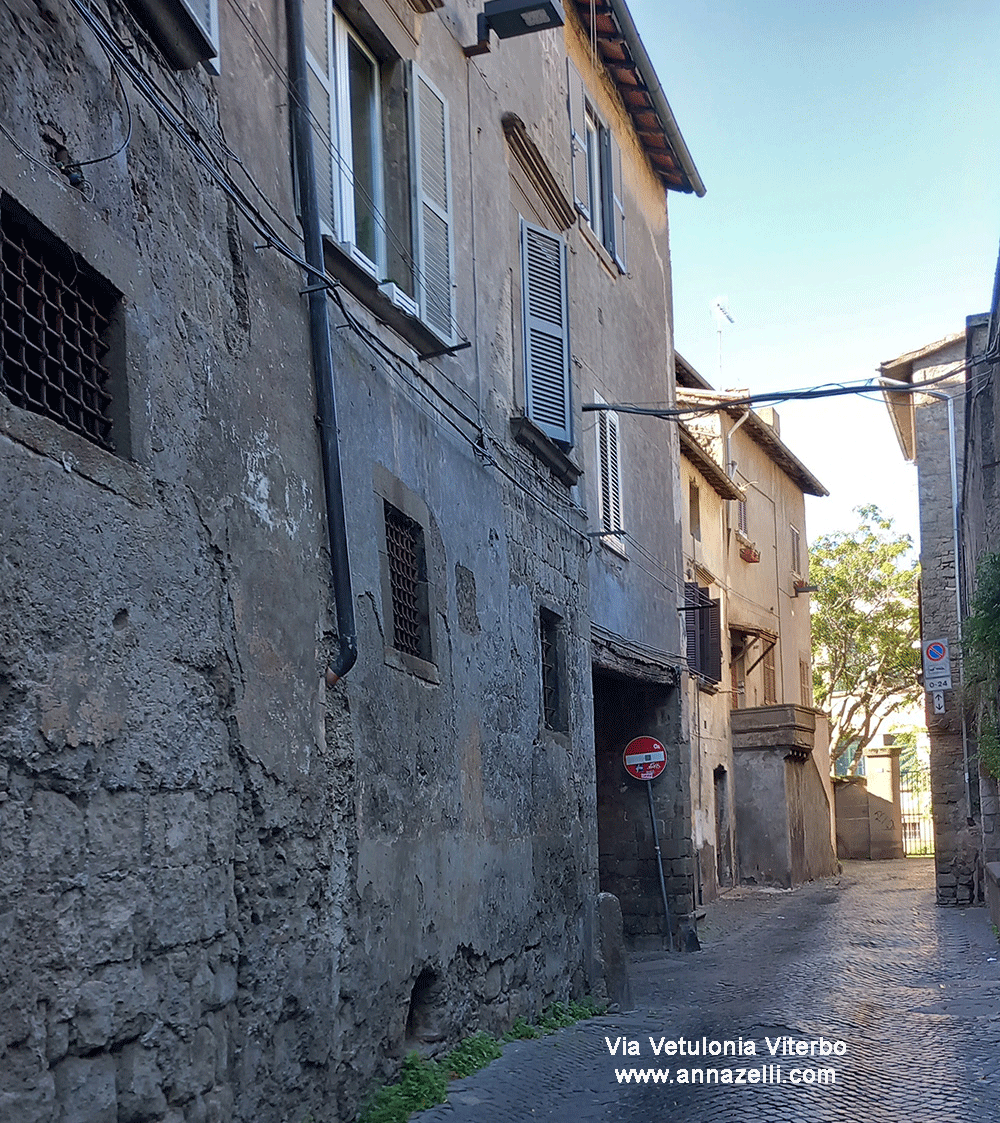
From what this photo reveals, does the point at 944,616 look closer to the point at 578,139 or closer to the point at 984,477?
the point at 984,477

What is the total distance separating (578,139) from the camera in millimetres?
13141

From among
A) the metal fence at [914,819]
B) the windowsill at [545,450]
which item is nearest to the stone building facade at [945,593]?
the windowsill at [545,450]

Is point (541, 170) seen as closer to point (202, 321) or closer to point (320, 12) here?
point (320, 12)

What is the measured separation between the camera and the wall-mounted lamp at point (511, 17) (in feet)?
30.3

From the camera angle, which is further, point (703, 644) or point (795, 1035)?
point (703, 644)

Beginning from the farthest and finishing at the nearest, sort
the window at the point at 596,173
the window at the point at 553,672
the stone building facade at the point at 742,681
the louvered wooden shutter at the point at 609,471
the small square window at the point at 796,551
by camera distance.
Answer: the small square window at the point at 796,551 < the stone building facade at the point at 742,681 < the louvered wooden shutter at the point at 609,471 < the window at the point at 596,173 < the window at the point at 553,672

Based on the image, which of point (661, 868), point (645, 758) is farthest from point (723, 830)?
point (645, 758)

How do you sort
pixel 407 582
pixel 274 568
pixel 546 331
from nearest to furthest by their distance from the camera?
pixel 274 568 → pixel 407 582 → pixel 546 331

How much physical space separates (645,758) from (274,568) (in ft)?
32.1

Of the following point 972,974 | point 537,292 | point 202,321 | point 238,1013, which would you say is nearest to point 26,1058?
point 238,1013

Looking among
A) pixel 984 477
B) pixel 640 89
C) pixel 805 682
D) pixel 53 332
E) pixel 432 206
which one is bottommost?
pixel 805 682

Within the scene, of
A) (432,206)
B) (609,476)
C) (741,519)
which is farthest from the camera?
(741,519)

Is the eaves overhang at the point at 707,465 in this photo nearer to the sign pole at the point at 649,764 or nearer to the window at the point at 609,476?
the window at the point at 609,476

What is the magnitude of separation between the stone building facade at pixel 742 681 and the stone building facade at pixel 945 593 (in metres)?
3.17
